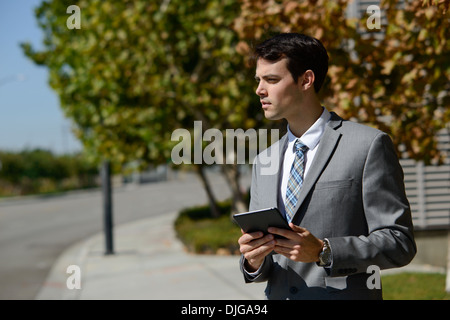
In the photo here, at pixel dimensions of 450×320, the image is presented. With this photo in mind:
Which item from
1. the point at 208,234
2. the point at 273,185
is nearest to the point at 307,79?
the point at 273,185

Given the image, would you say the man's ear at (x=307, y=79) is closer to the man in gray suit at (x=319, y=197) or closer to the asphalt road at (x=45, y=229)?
the man in gray suit at (x=319, y=197)

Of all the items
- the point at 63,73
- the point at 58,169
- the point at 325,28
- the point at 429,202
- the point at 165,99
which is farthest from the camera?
the point at 58,169

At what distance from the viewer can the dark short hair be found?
2561 mm

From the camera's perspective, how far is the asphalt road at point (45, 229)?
11.7 metres

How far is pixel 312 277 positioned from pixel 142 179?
64.3m

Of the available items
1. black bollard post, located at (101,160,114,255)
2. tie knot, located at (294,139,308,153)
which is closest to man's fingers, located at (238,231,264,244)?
tie knot, located at (294,139,308,153)

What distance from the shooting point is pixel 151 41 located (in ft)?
38.9

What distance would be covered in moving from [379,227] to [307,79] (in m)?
0.73

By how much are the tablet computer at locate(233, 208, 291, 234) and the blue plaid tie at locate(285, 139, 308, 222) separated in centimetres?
25

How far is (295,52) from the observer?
2.56 metres

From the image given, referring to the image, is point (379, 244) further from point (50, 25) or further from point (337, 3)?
point (50, 25)

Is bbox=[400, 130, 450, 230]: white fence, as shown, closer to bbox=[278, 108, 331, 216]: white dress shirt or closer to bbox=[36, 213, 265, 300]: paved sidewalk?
bbox=[36, 213, 265, 300]: paved sidewalk

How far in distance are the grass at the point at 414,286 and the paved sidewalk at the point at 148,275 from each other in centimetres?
187
